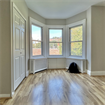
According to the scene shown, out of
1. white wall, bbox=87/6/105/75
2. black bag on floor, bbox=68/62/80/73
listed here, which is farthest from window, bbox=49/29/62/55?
white wall, bbox=87/6/105/75

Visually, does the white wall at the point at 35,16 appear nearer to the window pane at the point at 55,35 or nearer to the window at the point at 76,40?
the window pane at the point at 55,35

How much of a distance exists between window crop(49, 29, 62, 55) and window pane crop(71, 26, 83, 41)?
0.74m

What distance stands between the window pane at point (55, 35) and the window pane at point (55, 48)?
281 mm

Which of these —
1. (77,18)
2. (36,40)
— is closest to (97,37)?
(77,18)

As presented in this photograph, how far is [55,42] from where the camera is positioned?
4.34 meters

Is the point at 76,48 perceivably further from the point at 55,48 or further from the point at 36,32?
the point at 36,32

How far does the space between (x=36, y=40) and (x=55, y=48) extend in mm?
1232

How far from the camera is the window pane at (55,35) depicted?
171 inches

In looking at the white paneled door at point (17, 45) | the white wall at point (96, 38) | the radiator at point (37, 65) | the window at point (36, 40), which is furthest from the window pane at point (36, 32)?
the white wall at point (96, 38)

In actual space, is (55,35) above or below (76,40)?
above

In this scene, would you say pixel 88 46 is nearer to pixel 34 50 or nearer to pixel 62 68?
pixel 62 68

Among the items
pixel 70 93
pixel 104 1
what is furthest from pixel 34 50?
pixel 104 1

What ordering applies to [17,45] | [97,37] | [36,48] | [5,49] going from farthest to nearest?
[36,48] → [97,37] → [17,45] → [5,49]

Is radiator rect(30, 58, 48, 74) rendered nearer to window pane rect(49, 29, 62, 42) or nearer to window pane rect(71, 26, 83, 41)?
window pane rect(49, 29, 62, 42)
